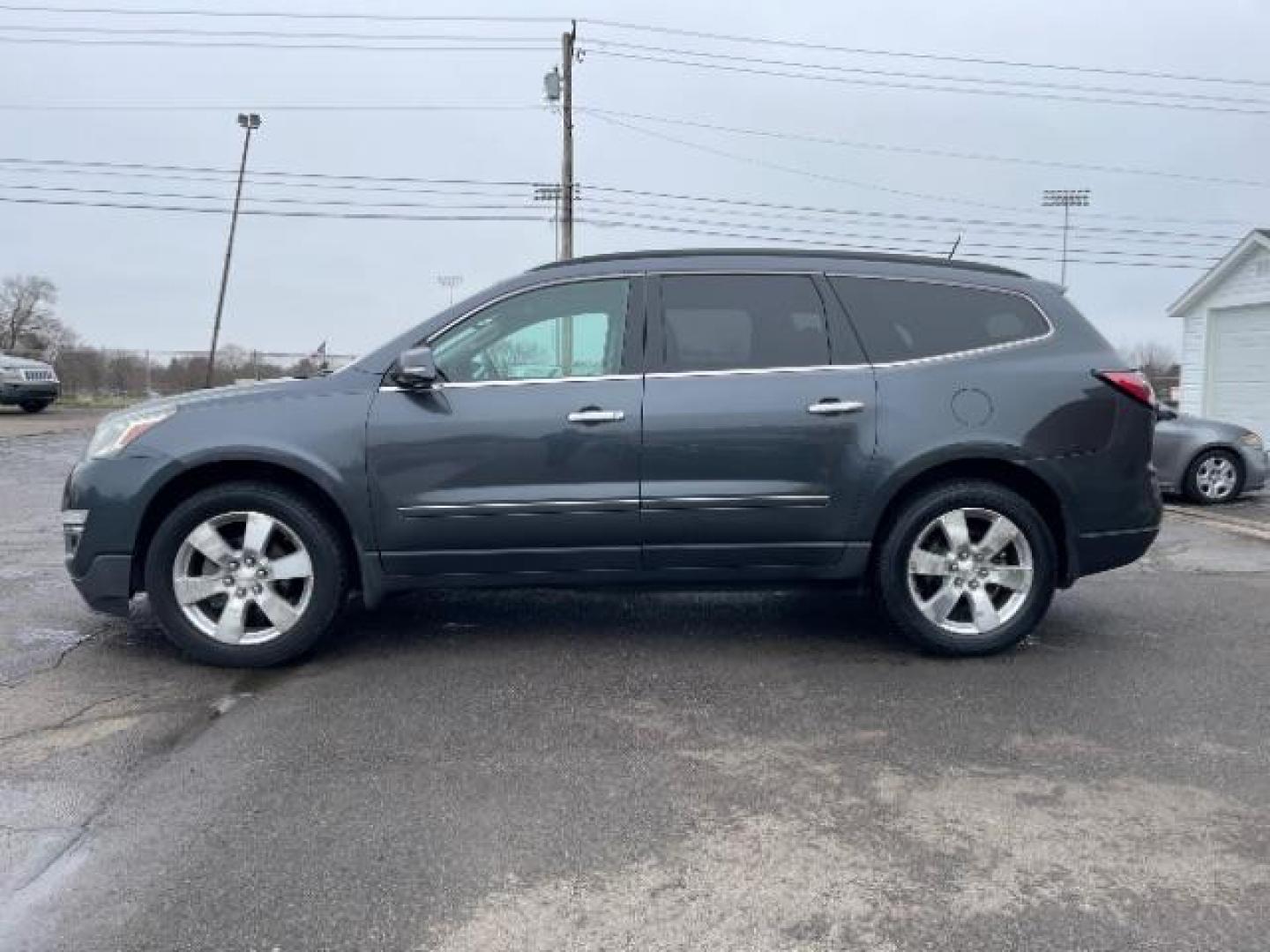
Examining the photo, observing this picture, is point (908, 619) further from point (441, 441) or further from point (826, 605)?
point (441, 441)

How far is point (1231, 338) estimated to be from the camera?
754 inches

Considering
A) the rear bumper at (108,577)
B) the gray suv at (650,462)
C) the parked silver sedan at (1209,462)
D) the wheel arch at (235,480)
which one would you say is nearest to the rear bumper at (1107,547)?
the gray suv at (650,462)

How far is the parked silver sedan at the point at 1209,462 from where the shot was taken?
11.6 metres

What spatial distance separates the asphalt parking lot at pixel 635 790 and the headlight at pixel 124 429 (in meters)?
0.98

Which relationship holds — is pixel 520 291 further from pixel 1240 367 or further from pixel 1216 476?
pixel 1240 367

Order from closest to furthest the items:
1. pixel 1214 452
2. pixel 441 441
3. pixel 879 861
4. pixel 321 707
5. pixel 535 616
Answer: pixel 879 861
pixel 321 707
pixel 441 441
pixel 535 616
pixel 1214 452

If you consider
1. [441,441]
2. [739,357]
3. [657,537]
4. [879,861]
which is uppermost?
[739,357]

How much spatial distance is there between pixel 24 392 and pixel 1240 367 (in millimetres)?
26270

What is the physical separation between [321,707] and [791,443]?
228 centimetres

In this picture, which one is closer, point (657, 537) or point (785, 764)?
point (785, 764)

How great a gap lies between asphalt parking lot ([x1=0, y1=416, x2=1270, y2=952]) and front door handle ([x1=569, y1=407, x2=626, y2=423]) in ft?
3.62

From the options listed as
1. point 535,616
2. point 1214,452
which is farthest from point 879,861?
point 1214,452

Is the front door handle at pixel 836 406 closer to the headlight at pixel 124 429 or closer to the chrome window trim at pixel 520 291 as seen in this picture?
the chrome window trim at pixel 520 291

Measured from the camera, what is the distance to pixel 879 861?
2.90 metres
